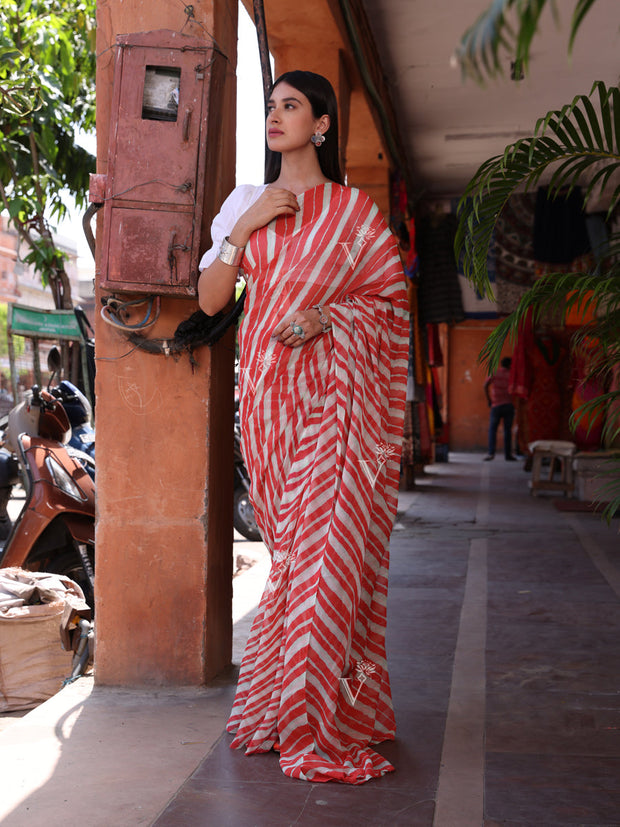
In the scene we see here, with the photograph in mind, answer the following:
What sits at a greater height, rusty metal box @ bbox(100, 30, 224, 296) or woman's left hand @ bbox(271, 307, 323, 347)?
rusty metal box @ bbox(100, 30, 224, 296)

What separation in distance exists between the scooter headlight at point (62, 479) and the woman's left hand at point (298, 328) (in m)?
2.10

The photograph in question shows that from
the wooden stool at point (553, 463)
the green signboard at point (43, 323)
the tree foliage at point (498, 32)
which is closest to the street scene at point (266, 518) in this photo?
the tree foliage at point (498, 32)

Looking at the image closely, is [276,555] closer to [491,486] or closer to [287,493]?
[287,493]

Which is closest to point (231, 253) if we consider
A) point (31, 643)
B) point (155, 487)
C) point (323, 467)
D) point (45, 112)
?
point (323, 467)

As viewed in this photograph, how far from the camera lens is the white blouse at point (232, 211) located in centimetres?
262

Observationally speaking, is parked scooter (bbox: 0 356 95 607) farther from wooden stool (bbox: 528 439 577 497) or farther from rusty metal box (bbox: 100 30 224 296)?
wooden stool (bbox: 528 439 577 497)

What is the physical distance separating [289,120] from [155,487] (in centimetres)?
121

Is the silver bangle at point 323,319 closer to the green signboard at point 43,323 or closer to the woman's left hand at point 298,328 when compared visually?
the woman's left hand at point 298,328

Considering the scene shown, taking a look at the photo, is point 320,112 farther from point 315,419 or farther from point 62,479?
point 62,479

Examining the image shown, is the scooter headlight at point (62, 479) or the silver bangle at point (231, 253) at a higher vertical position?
the silver bangle at point (231, 253)

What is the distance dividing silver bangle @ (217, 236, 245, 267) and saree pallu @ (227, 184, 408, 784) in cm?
4

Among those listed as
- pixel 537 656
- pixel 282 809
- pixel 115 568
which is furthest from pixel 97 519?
pixel 537 656

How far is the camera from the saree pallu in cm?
234

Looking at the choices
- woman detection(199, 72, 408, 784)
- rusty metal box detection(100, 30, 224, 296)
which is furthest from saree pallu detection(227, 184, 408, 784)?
rusty metal box detection(100, 30, 224, 296)
